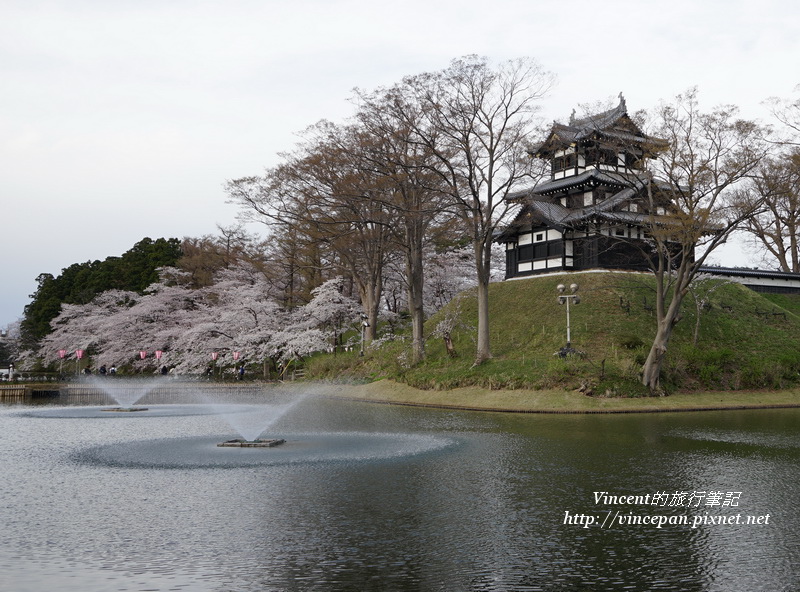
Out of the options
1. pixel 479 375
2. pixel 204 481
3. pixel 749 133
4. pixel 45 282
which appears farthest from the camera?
pixel 45 282

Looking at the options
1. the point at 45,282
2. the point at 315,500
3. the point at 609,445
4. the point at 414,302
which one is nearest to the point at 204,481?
the point at 315,500

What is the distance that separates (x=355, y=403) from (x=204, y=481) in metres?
22.4

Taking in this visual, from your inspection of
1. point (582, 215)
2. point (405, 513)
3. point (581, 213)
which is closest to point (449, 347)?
point (582, 215)

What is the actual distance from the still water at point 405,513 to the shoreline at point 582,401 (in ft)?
28.1

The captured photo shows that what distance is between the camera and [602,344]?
3616cm

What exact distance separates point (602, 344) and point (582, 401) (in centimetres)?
756

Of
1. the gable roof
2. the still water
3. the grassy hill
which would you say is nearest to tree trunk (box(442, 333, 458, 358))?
the grassy hill

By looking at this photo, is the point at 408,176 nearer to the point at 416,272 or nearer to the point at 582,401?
the point at 416,272

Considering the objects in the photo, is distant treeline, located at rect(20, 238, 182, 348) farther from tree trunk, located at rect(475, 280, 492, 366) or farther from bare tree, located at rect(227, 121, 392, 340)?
tree trunk, located at rect(475, 280, 492, 366)

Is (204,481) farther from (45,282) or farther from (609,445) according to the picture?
(45,282)

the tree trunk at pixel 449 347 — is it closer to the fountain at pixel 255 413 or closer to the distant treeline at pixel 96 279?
the fountain at pixel 255 413

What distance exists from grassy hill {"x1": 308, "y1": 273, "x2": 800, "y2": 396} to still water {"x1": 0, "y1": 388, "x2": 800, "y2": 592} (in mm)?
11788

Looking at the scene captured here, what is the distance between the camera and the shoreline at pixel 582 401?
29078 millimetres

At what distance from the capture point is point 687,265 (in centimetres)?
3080
